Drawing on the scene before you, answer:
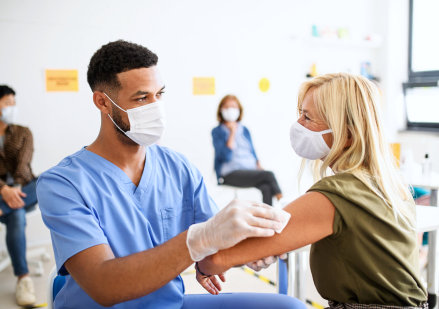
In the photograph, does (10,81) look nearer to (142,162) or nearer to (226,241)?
(142,162)

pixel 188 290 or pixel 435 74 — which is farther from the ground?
pixel 435 74

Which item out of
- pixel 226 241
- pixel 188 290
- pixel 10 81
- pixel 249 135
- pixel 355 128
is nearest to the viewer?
pixel 226 241

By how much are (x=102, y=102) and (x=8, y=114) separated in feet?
6.37

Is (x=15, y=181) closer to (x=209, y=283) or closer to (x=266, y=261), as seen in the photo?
(x=209, y=283)

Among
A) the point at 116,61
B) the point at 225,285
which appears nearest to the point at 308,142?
the point at 116,61

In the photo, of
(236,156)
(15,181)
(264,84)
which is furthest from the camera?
(264,84)

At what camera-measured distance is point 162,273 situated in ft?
3.08

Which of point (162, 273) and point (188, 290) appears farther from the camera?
point (188, 290)

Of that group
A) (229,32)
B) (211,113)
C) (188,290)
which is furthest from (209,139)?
(188,290)

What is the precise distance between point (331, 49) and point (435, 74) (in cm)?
124

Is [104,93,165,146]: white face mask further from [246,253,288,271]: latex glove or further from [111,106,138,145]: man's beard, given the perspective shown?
[246,253,288,271]: latex glove

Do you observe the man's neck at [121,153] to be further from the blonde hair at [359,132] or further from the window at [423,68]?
the window at [423,68]

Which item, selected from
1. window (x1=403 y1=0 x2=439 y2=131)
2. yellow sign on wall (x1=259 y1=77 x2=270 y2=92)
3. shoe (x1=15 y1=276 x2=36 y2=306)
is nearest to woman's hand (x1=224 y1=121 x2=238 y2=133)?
yellow sign on wall (x1=259 y1=77 x2=270 y2=92)

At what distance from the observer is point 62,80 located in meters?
3.33
